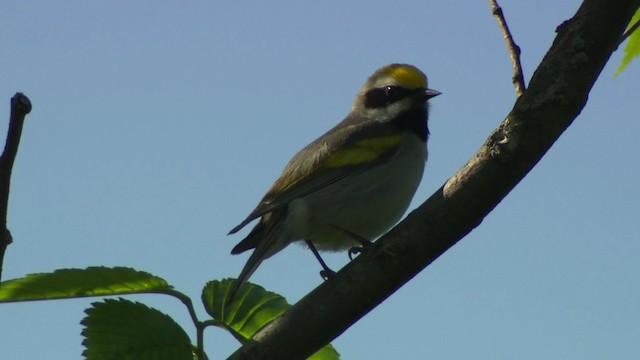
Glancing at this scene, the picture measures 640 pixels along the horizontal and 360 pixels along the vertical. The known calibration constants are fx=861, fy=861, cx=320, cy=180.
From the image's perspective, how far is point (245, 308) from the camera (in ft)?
11.4

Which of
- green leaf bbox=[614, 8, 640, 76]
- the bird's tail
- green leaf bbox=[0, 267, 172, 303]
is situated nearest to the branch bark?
green leaf bbox=[0, 267, 172, 303]

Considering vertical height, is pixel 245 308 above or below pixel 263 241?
below

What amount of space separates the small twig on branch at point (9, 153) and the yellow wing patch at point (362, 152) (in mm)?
4919

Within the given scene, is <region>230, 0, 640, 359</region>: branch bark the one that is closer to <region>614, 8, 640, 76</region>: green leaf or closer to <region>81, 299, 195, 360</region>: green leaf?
<region>81, 299, 195, 360</region>: green leaf

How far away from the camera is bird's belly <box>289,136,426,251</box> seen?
265 inches

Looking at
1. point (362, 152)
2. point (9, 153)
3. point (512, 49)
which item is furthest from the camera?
point (362, 152)

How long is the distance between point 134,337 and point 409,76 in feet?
19.6

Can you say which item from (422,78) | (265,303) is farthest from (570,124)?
(422,78)

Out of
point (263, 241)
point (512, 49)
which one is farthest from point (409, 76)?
point (512, 49)

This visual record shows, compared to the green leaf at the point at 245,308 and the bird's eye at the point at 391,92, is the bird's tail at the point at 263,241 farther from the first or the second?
the bird's eye at the point at 391,92

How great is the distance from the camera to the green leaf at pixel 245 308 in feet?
11.1

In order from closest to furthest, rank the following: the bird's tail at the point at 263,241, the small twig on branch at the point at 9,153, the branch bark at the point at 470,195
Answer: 1. the small twig on branch at the point at 9,153
2. the branch bark at the point at 470,195
3. the bird's tail at the point at 263,241

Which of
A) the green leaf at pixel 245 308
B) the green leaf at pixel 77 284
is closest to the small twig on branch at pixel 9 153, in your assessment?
the green leaf at pixel 77 284

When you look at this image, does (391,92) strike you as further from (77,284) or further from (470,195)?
(77,284)
